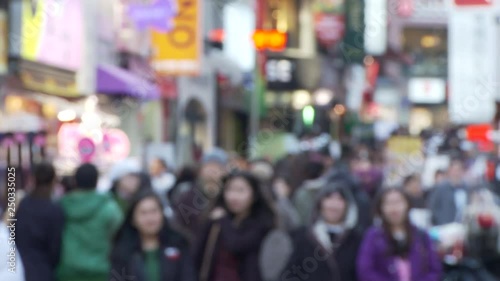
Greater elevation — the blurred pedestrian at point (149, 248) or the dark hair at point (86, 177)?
the dark hair at point (86, 177)

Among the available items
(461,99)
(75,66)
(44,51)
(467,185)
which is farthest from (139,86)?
(461,99)

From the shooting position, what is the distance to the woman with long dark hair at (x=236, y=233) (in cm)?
753

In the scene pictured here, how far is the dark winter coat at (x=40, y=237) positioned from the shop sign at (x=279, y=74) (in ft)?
91.3

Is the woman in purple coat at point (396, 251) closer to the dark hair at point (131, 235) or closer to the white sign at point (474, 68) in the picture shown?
the dark hair at point (131, 235)

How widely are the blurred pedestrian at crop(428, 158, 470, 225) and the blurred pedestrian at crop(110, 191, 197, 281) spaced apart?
7553 millimetres

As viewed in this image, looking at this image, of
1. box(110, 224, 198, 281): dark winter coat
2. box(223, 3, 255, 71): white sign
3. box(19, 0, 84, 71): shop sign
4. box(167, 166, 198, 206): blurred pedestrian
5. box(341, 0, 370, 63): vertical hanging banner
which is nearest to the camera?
box(110, 224, 198, 281): dark winter coat

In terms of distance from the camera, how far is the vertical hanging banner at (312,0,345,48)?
1449 inches

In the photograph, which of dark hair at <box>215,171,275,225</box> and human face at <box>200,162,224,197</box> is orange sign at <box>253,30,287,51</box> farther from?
dark hair at <box>215,171,275,225</box>

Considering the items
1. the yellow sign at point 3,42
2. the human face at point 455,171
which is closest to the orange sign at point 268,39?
the yellow sign at point 3,42

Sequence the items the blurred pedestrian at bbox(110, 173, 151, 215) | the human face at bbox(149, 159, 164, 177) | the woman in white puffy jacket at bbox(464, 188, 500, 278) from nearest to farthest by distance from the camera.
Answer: the woman in white puffy jacket at bbox(464, 188, 500, 278)
the blurred pedestrian at bbox(110, 173, 151, 215)
the human face at bbox(149, 159, 164, 177)

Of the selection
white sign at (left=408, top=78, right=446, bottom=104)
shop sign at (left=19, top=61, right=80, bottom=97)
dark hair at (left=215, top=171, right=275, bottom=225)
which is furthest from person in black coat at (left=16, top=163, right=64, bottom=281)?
white sign at (left=408, top=78, right=446, bottom=104)

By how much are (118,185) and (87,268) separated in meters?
1.99

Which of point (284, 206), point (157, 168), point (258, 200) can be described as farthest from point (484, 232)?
point (157, 168)

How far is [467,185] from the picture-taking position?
1570 cm
